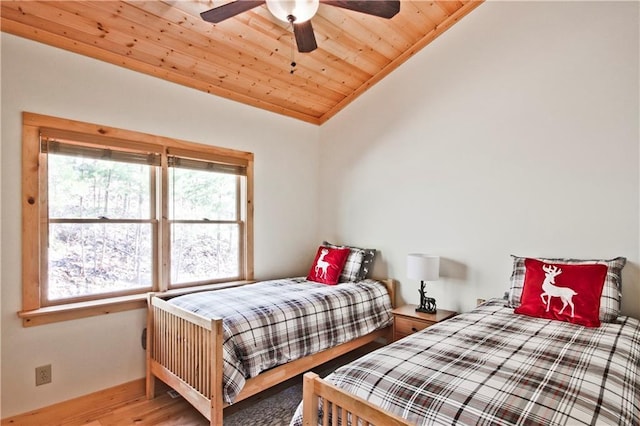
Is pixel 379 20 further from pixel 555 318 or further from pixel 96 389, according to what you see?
pixel 96 389

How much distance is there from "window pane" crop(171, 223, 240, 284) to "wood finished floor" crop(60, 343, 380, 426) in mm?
923

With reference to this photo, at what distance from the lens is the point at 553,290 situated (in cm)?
217

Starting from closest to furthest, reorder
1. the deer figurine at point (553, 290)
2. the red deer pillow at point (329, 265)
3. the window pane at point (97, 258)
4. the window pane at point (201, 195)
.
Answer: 1. the deer figurine at point (553, 290)
2. the window pane at point (97, 258)
3. the window pane at point (201, 195)
4. the red deer pillow at point (329, 265)

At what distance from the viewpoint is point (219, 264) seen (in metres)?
3.33

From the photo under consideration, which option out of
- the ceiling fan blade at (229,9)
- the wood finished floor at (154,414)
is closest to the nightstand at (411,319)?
the wood finished floor at (154,414)

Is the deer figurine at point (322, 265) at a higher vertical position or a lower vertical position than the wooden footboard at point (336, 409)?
higher

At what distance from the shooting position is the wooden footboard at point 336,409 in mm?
1189

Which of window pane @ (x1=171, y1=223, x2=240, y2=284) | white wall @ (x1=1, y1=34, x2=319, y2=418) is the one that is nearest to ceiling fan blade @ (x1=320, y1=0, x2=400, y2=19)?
white wall @ (x1=1, y1=34, x2=319, y2=418)

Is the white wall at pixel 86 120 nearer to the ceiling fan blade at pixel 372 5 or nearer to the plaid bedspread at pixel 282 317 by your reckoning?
the plaid bedspread at pixel 282 317

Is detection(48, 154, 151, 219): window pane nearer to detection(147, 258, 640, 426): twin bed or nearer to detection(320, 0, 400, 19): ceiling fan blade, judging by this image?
detection(147, 258, 640, 426): twin bed

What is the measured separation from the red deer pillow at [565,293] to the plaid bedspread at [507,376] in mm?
133

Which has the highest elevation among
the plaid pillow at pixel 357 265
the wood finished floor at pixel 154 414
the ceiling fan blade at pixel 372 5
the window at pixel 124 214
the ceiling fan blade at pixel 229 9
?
the ceiling fan blade at pixel 372 5

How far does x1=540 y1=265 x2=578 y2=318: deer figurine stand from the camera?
2.11m

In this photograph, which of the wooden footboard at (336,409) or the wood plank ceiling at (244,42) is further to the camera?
the wood plank ceiling at (244,42)
